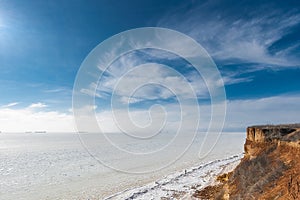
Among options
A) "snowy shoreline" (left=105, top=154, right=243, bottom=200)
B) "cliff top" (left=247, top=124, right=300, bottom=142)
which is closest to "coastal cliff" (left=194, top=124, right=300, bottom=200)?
"cliff top" (left=247, top=124, right=300, bottom=142)

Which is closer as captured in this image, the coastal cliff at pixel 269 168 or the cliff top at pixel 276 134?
the coastal cliff at pixel 269 168

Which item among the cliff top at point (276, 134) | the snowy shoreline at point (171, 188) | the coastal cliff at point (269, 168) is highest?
the cliff top at point (276, 134)

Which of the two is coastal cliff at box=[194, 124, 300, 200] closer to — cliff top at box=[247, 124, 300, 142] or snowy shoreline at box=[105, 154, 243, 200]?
cliff top at box=[247, 124, 300, 142]

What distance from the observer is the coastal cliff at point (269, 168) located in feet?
40.7

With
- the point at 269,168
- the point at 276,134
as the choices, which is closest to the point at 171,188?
the point at 276,134

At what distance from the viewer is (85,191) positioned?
28.8m

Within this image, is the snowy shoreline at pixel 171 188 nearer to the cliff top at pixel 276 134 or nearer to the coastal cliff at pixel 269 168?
the coastal cliff at pixel 269 168

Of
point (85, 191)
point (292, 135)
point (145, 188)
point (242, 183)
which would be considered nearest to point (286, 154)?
point (292, 135)

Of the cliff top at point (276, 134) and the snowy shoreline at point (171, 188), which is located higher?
the cliff top at point (276, 134)

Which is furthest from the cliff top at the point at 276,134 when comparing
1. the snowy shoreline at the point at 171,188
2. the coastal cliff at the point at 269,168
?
the snowy shoreline at the point at 171,188

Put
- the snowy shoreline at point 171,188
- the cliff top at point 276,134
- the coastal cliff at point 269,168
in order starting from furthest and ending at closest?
the snowy shoreline at point 171,188
the cliff top at point 276,134
the coastal cliff at point 269,168

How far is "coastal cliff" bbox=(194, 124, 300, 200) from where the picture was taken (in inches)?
488

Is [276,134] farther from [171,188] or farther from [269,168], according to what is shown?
[171,188]

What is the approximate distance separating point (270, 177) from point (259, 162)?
2.48 m
